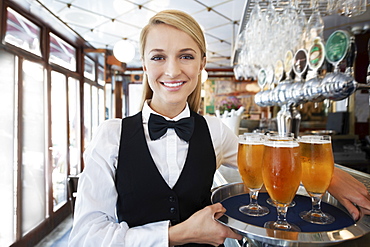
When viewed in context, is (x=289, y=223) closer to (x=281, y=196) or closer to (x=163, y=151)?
(x=281, y=196)

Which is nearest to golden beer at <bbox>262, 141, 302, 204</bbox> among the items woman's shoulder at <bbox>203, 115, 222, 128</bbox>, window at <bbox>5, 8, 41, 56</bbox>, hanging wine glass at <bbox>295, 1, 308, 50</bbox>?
woman's shoulder at <bbox>203, 115, 222, 128</bbox>

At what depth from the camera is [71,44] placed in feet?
16.2

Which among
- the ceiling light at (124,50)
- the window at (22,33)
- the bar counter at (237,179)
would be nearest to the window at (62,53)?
the window at (22,33)

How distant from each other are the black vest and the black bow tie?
0.16 feet

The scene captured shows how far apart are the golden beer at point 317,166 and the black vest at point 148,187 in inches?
16.0

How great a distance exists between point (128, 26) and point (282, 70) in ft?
9.45

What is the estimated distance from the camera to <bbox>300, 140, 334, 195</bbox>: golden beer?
76 centimetres

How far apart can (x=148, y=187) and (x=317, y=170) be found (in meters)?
0.58

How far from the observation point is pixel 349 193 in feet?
2.72

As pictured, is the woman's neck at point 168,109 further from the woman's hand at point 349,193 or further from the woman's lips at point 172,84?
the woman's hand at point 349,193

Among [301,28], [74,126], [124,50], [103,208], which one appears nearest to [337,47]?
[301,28]

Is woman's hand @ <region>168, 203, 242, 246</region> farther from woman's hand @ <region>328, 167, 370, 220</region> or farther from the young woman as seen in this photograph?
woman's hand @ <region>328, 167, 370, 220</region>

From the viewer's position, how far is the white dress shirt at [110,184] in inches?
32.3

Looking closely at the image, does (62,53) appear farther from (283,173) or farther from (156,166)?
(283,173)
